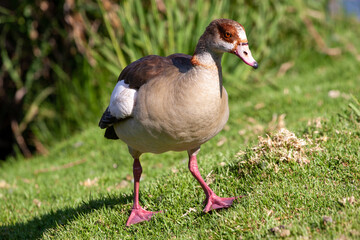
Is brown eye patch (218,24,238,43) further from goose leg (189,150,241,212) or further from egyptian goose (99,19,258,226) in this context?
goose leg (189,150,241,212)

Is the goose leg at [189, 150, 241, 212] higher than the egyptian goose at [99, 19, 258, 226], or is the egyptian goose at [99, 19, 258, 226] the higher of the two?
the egyptian goose at [99, 19, 258, 226]

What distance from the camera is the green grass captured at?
10.5 feet

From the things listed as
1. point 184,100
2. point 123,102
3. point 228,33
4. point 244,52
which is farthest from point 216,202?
point 228,33

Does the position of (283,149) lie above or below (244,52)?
below

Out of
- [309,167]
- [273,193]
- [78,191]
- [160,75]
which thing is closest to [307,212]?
[273,193]

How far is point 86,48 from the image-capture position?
8.11 m

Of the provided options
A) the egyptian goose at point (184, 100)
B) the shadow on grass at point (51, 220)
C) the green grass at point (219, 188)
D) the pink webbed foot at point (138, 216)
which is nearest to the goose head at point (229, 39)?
the egyptian goose at point (184, 100)

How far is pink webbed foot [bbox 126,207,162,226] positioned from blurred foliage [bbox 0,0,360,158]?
3934 millimetres

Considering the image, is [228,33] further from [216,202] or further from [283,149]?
[216,202]

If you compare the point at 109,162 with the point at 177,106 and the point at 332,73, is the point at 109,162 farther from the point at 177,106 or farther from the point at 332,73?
the point at 332,73

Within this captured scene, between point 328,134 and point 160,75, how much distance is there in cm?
181

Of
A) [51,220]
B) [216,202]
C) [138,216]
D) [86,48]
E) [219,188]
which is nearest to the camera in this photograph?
[216,202]

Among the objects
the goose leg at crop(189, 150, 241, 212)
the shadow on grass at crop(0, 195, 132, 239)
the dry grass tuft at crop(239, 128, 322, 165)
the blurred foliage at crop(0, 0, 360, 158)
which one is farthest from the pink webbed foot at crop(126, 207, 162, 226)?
the blurred foliage at crop(0, 0, 360, 158)

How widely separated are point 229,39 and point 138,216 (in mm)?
1671
